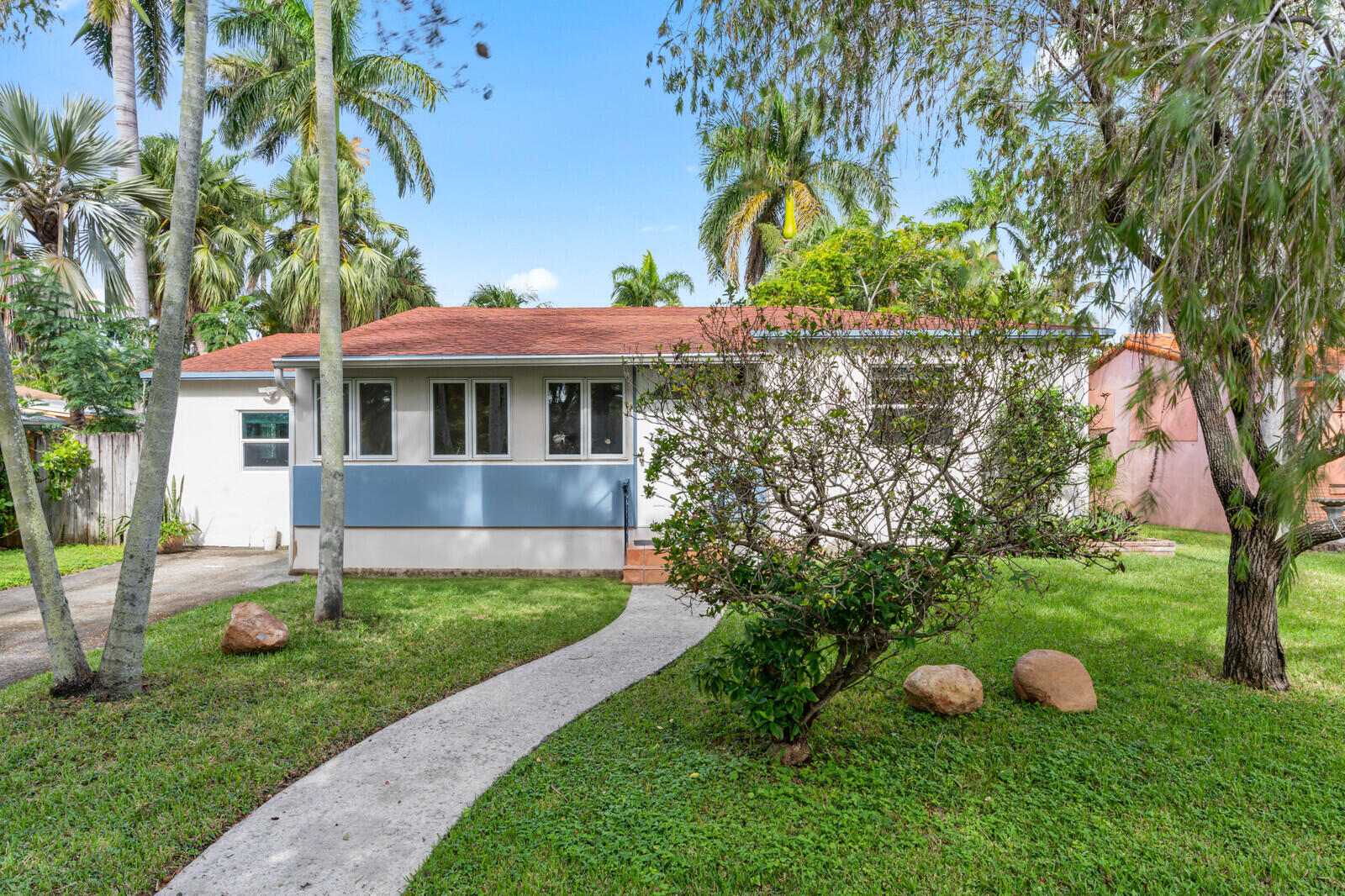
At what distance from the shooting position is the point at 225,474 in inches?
491

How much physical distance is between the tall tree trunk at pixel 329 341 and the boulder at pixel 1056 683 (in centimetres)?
621

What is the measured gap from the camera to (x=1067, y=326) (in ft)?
12.3

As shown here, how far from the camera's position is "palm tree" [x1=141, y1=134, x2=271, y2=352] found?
1855cm

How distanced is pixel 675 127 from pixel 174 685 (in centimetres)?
617

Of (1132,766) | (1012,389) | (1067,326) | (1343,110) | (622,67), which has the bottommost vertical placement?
(1132,766)


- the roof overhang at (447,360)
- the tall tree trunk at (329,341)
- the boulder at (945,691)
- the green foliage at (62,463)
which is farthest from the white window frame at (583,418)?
the green foliage at (62,463)

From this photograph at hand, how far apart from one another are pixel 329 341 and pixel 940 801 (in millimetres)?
6628

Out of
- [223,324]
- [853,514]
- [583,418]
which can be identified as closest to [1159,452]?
[853,514]

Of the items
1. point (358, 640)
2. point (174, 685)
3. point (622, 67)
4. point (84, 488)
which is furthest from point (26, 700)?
point (84, 488)

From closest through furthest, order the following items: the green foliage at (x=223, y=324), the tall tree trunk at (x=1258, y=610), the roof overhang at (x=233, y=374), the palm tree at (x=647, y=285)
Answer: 1. the tall tree trunk at (x=1258, y=610)
2. the roof overhang at (x=233, y=374)
3. the green foliage at (x=223, y=324)
4. the palm tree at (x=647, y=285)

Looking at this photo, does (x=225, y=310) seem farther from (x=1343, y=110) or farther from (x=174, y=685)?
(x=1343, y=110)

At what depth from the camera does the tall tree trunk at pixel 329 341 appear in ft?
22.4

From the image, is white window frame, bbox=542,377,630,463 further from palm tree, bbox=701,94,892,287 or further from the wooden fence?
palm tree, bbox=701,94,892,287

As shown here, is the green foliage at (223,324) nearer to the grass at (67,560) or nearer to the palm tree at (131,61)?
the palm tree at (131,61)
